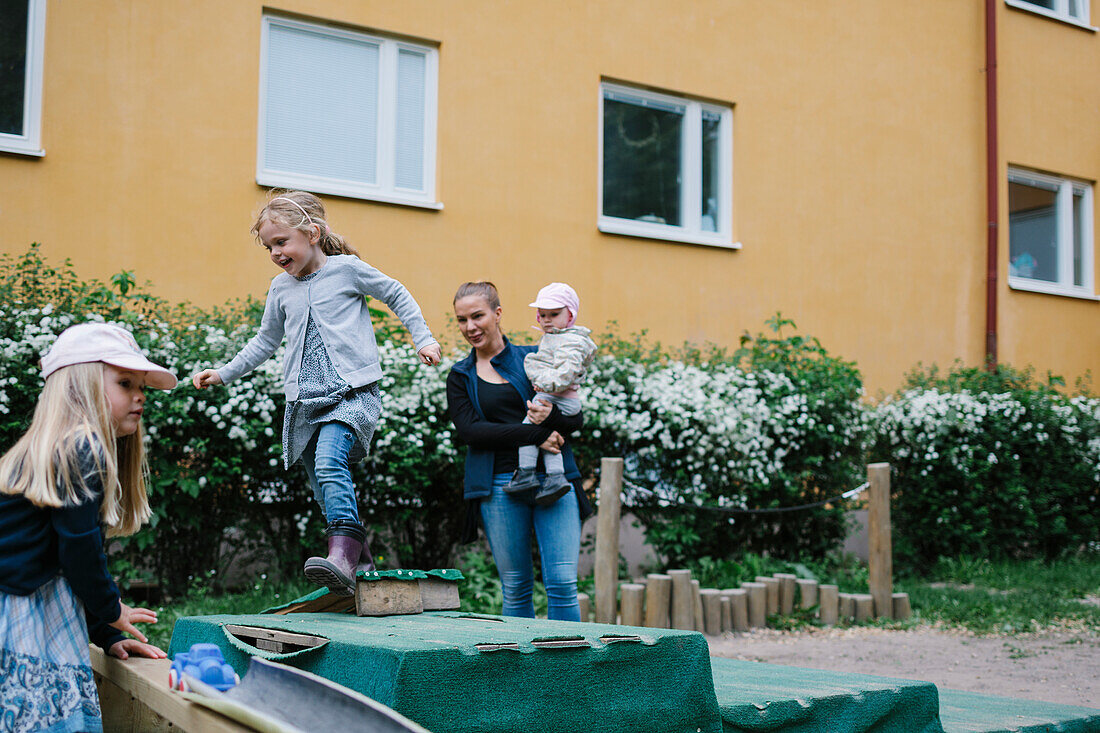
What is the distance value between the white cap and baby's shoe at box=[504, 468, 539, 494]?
187cm

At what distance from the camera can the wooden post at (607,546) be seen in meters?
6.39

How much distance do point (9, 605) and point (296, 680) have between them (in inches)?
35.1

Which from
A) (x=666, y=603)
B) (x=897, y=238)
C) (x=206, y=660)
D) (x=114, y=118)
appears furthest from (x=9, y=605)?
(x=897, y=238)

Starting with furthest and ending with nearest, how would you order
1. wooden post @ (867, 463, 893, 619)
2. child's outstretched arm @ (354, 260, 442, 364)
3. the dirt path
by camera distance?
wooden post @ (867, 463, 893, 619) < the dirt path < child's outstretched arm @ (354, 260, 442, 364)

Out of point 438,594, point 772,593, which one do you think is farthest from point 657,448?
point 438,594

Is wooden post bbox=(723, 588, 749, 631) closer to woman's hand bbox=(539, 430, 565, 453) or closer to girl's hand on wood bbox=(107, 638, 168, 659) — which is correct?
woman's hand bbox=(539, 430, 565, 453)

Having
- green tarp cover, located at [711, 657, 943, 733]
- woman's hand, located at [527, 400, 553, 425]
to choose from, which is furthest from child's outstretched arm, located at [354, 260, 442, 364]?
green tarp cover, located at [711, 657, 943, 733]

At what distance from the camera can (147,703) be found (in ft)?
8.96

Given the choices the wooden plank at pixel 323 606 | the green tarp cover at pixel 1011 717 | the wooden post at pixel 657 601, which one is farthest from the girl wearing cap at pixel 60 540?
the wooden post at pixel 657 601

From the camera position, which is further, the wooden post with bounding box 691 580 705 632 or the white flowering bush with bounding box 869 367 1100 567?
the white flowering bush with bounding box 869 367 1100 567

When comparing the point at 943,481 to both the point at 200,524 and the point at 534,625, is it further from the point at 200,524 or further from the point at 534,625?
the point at 534,625

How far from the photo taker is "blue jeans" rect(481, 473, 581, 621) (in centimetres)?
456

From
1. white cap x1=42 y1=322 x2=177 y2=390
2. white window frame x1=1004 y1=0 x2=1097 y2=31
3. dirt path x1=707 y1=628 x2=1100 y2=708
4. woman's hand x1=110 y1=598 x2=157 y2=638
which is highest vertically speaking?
white window frame x1=1004 y1=0 x2=1097 y2=31

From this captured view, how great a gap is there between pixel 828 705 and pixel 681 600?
11.4 feet
